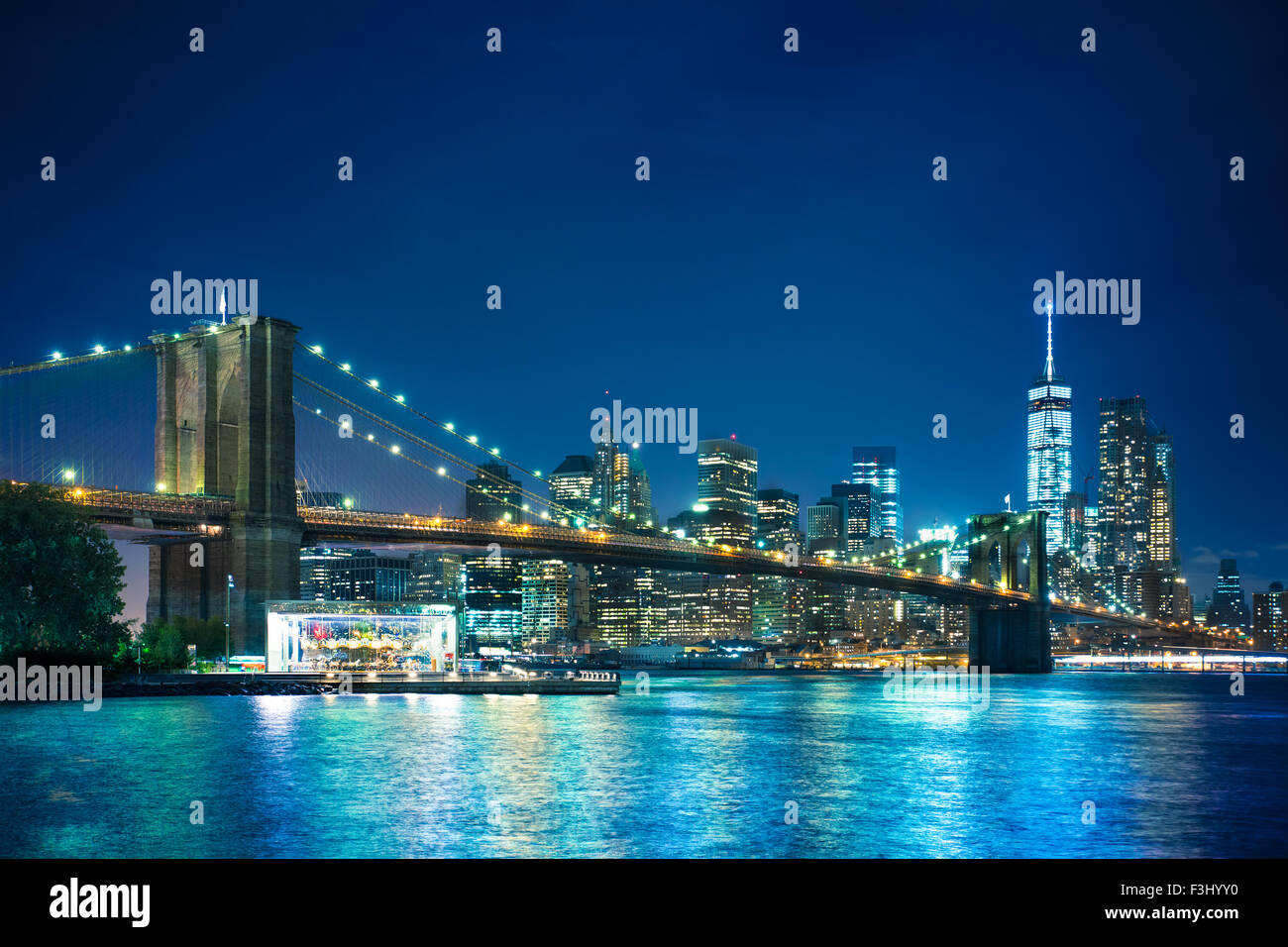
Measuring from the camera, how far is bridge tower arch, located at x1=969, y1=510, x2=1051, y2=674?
444 feet

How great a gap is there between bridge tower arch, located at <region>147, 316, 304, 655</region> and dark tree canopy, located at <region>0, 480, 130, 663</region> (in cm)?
1456

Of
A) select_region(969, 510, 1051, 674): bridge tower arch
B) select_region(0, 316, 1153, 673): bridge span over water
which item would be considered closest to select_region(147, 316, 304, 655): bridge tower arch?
select_region(0, 316, 1153, 673): bridge span over water

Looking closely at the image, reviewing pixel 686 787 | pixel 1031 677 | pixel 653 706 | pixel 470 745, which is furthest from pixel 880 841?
pixel 1031 677

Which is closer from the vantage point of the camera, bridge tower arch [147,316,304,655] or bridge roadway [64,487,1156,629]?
bridge roadway [64,487,1156,629]

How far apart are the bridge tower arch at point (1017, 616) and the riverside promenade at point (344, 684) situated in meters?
65.1

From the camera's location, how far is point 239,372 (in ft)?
260

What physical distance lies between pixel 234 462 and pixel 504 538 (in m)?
19.3

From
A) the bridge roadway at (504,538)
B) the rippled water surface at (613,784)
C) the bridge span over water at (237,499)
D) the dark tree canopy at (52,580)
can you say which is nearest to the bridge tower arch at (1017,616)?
the bridge roadway at (504,538)

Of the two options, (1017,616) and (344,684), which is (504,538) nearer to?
(344,684)

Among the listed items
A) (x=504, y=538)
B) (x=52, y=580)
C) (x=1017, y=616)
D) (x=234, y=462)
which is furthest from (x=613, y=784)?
(x=1017, y=616)

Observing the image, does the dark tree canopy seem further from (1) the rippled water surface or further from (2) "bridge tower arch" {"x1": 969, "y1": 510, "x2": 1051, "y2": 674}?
(2) "bridge tower arch" {"x1": 969, "y1": 510, "x2": 1051, "y2": 674}

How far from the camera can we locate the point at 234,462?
79500 millimetres

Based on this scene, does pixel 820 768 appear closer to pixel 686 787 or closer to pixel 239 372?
pixel 686 787
